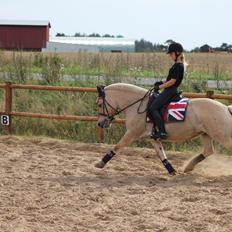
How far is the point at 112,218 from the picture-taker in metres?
5.77

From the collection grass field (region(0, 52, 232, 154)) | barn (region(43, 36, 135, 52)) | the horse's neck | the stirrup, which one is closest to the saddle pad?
the stirrup

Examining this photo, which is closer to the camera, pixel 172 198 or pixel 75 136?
pixel 172 198

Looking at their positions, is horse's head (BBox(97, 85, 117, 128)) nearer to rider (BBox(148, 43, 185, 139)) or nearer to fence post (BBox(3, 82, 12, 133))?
rider (BBox(148, 43, 185, 139))

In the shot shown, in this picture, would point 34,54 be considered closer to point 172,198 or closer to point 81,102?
point 81,102

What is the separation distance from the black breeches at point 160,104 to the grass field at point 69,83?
8.83 ft

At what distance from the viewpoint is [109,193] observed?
6945 mm

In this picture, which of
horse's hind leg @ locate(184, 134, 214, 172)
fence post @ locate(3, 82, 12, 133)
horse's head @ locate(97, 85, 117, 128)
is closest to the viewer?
horse's hind leg @ locate(184, 134, 214, 172)

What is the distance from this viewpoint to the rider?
8023 mm

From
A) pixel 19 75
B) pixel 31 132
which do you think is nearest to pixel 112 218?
pixel 31 132

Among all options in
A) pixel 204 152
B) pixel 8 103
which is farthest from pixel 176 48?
pixel 8 103

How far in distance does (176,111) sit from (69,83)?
6.26 metres

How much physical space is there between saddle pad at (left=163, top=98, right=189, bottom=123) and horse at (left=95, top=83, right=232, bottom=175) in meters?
0.07

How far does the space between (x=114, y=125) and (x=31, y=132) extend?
207cm

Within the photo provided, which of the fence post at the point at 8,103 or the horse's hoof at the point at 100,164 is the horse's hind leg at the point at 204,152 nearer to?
the horse's hoof at the point at 100,164
